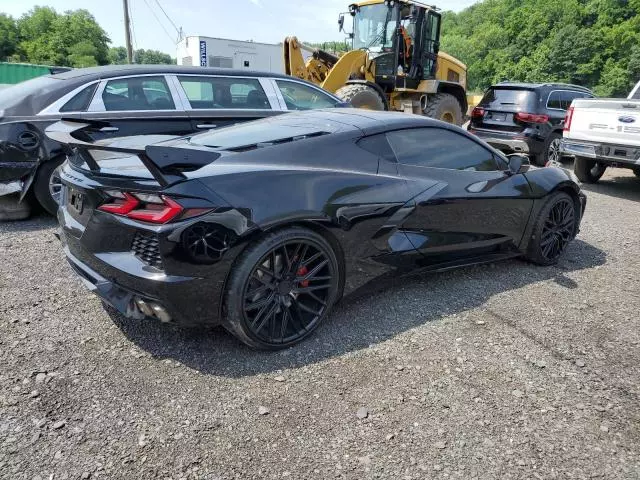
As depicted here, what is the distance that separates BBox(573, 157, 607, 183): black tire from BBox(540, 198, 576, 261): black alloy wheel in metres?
4.70

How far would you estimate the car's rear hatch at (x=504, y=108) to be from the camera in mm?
9117

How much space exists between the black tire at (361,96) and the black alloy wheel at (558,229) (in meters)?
5.54

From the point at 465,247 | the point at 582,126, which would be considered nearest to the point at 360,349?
the point at 465,247

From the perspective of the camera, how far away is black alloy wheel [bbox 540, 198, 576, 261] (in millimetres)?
4270

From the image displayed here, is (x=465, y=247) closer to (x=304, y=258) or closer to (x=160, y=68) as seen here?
(x=304, y=258)

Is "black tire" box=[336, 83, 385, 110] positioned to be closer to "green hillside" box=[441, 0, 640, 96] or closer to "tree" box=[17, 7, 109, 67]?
"green hillside" box=[441, 0, 640, 96]

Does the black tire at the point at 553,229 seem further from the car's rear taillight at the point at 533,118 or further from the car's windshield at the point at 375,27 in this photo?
the car's windshield at the point at 375,27

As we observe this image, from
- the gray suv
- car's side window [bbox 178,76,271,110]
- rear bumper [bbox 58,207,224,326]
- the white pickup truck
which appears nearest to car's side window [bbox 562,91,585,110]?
the gray suv

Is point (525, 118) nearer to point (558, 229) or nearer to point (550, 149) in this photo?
point (550, 149)

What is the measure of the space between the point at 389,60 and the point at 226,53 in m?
18.3

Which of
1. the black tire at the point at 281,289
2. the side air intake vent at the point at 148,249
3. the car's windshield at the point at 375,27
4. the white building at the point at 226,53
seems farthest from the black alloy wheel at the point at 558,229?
the white building at the point at 226,53

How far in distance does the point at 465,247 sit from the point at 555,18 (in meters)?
71.6

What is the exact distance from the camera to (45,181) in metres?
4.71

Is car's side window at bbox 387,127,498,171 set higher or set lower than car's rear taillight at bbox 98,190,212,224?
higher
